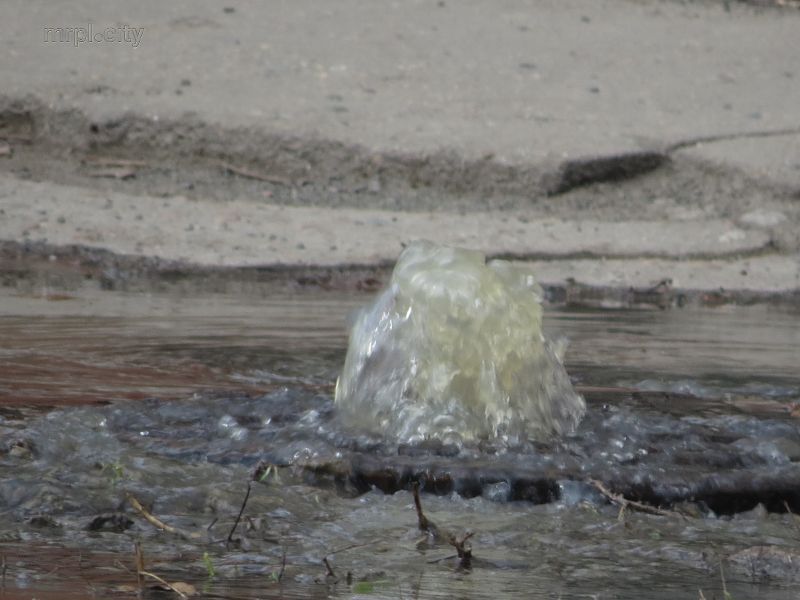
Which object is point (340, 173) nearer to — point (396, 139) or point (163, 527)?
point (396, 139)

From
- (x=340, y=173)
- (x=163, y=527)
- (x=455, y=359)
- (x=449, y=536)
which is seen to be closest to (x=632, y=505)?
(x=449, y=536)

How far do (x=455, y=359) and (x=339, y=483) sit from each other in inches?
28.1

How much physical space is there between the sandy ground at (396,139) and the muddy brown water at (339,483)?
2168 mm

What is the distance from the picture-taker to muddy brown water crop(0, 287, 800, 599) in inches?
74.2

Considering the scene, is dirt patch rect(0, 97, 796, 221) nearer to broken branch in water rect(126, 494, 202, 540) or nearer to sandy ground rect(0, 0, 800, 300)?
sandy ground rect(0, 0, 800, 300)

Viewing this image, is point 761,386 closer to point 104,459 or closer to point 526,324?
point 526,324

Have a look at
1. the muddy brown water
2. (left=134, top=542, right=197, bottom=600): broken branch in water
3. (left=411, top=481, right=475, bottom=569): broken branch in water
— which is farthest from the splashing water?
(left=134, top=542, right=197, bottom=600): broken branch in water

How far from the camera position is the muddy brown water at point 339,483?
1886 millimetres

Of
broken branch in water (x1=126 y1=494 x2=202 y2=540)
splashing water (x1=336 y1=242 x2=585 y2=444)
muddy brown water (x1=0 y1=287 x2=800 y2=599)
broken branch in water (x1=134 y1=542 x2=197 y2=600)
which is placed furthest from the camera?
splashing water (x1=336 y1=242 x2=585 y2=444)

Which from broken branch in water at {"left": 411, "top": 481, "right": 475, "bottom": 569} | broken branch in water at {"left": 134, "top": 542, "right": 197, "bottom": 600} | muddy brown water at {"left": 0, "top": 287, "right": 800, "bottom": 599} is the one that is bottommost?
muddy brown water at {"left": 0, "top": 287, "right": 800, "bottom": 599}

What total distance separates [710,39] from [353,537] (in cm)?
681

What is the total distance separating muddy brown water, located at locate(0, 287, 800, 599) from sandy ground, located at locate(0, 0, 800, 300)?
2168 millimetres

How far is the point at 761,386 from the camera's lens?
12.1 feet

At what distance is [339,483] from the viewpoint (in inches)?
96.7
